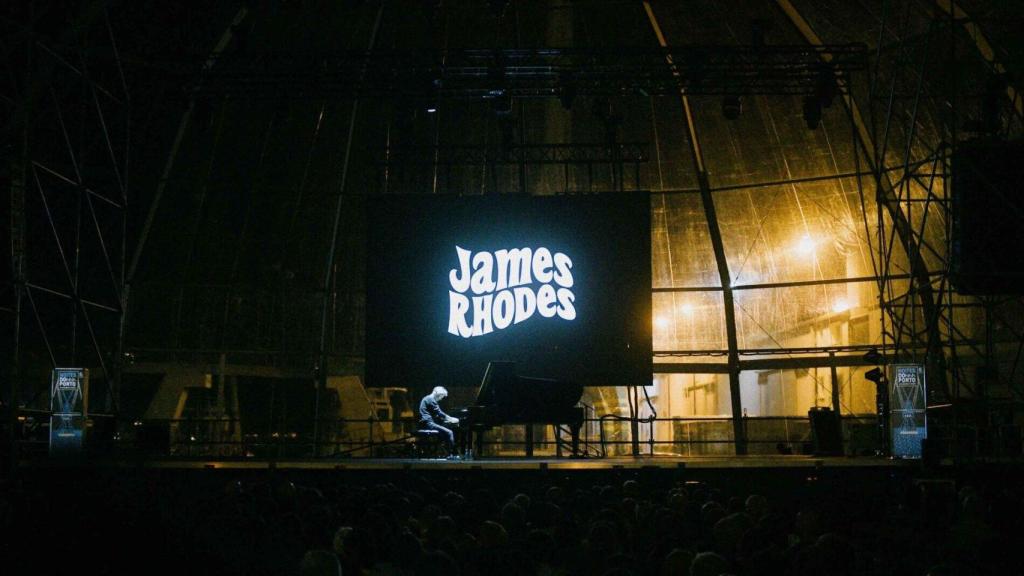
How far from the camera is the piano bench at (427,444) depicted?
1400 cm

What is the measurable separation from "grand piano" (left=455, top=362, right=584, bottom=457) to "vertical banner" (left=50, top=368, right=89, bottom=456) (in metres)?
4.79

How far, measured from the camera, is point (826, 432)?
→ 1485 cm

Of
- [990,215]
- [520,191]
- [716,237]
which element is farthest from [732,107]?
[990,215]

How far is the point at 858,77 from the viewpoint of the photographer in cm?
1670

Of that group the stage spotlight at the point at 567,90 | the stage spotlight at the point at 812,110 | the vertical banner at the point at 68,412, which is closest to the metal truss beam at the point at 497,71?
the stage spotlight at the point at 567,90

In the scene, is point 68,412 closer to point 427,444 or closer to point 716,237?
point 427,444

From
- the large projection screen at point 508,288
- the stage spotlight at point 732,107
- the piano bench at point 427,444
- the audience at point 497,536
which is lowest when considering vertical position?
the audience at point 497,536

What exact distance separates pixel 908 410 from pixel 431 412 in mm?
6303

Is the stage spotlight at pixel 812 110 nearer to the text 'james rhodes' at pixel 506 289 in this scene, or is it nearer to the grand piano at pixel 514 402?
the text 'james rhodes' at pixel 506 289

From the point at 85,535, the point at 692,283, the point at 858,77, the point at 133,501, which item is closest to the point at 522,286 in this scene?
the point at 692,283

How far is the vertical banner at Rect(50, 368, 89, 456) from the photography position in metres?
11.9

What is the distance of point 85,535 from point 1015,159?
451 inches

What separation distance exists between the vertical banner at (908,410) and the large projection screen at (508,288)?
5.06 m

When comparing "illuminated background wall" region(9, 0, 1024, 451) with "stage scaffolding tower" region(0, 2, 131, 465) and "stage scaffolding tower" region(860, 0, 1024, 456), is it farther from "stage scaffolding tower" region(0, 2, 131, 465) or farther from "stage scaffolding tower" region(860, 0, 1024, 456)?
"stage scaffolding tower" region(0, 2, 131, 465)
